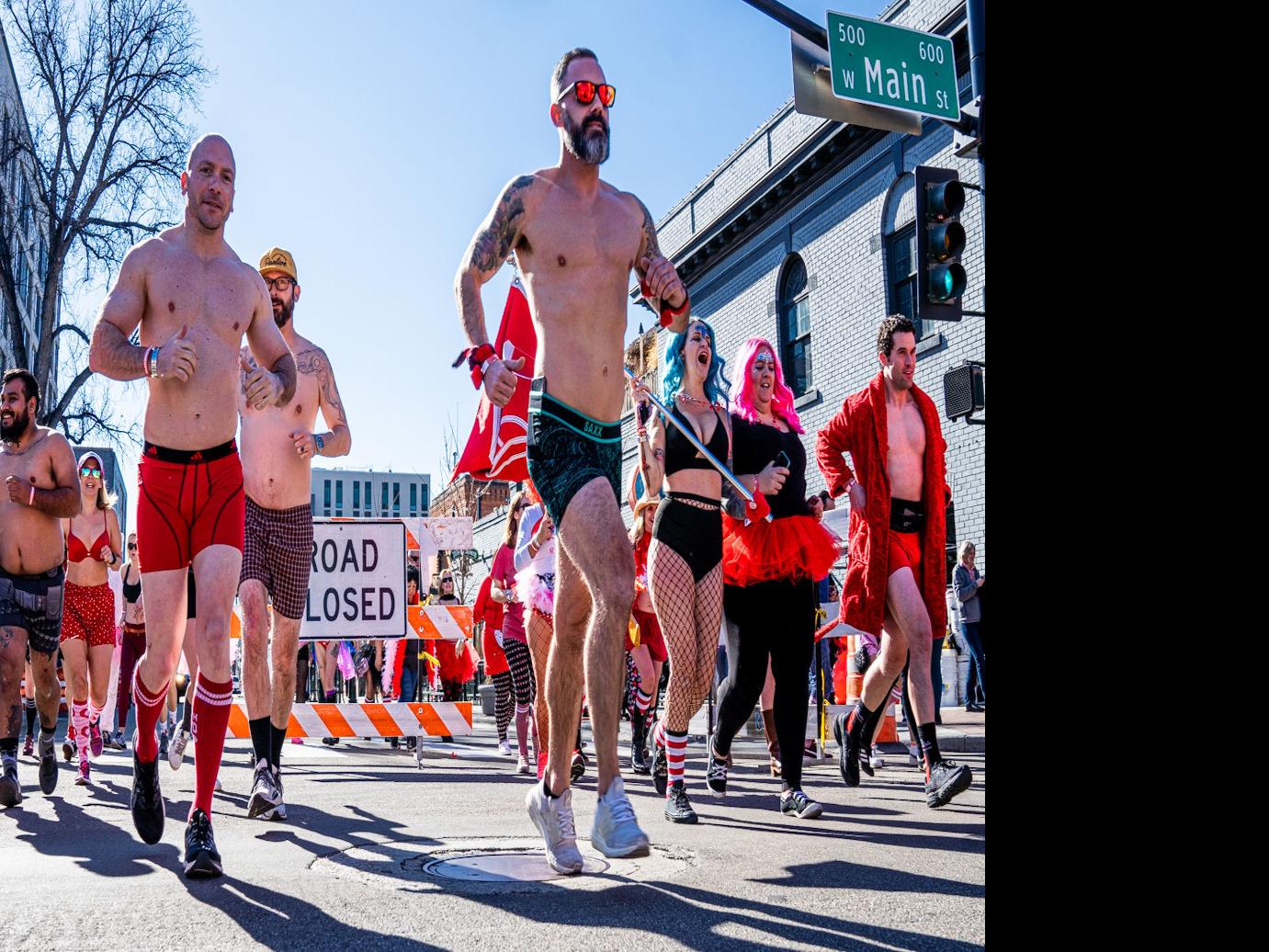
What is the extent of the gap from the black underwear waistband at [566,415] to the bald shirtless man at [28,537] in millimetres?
4308

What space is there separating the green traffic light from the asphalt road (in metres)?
5.06

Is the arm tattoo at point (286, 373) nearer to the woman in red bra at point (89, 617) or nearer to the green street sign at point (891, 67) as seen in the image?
the woman in red bra at point (89, 617)

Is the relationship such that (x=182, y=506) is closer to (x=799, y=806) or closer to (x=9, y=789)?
(x=799, y=806)

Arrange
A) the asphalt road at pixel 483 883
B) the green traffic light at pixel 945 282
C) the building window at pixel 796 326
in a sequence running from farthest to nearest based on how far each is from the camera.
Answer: the building window at pixel 796 326
the green traffic light at pixel 945 282
the asphalt road at pixel 483 883

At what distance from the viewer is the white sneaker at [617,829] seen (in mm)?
3609

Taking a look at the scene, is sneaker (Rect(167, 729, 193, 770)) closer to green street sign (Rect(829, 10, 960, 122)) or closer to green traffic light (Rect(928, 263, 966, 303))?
green traffic light (Rect(928, 263, 966, 303))

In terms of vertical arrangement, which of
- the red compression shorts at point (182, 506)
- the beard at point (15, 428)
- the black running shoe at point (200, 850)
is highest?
the beard at point (15, 428)

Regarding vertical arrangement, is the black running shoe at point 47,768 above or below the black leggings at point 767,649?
below

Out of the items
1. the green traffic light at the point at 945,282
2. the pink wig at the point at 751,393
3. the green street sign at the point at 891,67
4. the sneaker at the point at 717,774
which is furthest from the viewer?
the green street sign at the point at 891,67

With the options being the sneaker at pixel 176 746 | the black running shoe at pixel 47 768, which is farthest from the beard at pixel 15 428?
the sneaker at pixel 176 746

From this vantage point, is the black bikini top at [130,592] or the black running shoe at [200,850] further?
the black bikini top at [130,592]

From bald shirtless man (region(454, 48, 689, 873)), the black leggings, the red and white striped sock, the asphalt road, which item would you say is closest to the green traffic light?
the black leggings
